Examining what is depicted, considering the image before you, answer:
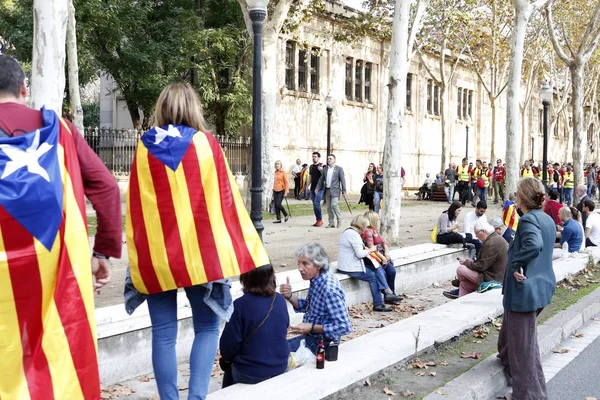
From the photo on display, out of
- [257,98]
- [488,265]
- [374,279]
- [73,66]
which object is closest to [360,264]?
[374,279]

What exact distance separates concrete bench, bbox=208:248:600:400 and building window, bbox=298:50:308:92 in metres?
27.8

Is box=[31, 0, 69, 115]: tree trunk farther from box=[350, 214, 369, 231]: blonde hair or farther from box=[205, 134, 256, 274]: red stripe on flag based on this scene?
box=[205, 134, 256, 274]: red stripe on flag

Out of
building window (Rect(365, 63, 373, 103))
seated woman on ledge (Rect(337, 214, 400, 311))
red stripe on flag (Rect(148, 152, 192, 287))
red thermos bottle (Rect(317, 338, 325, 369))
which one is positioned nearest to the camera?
red stripe on flag (Rect(148, 152, 192, 287))

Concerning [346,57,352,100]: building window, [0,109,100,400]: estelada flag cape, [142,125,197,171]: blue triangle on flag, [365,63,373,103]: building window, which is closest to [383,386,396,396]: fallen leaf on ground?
[142,125,197,171]: blue triangle on flag

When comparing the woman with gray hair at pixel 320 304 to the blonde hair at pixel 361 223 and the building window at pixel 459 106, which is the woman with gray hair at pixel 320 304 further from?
the building window at pixel 459 106

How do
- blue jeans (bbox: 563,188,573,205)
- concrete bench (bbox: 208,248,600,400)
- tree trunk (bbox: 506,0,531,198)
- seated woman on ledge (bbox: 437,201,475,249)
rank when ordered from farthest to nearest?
1. blue jeans (bbox: 563,188,573,205)
2. tree trunk (bbox: 506,0,531,198)
3. seated woman on ledge (bbox: 437,201,475,249)
4. concrete bench (bbox: 208,248,600,400)

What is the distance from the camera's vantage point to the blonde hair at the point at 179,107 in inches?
183

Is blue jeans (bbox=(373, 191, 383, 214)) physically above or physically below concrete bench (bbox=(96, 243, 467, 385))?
above

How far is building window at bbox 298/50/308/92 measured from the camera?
3728 centimetres

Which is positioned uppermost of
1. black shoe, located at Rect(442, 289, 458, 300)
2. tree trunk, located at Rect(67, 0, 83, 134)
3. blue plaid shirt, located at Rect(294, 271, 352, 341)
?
tree trunk, located at Rect(67, 0, 83, 134)

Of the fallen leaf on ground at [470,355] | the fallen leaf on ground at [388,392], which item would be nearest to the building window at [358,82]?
the fallen leaf on ground at [470,355]

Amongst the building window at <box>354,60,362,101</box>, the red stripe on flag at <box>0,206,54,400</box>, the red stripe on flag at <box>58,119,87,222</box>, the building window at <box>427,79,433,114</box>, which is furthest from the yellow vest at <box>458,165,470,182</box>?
the red stripe on flag at <box>0,206,54,400</box>

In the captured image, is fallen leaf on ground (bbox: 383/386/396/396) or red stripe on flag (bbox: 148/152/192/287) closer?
red stripe on flag (bbox: 148/152/192/287)

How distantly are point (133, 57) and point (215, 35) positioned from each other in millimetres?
2960
